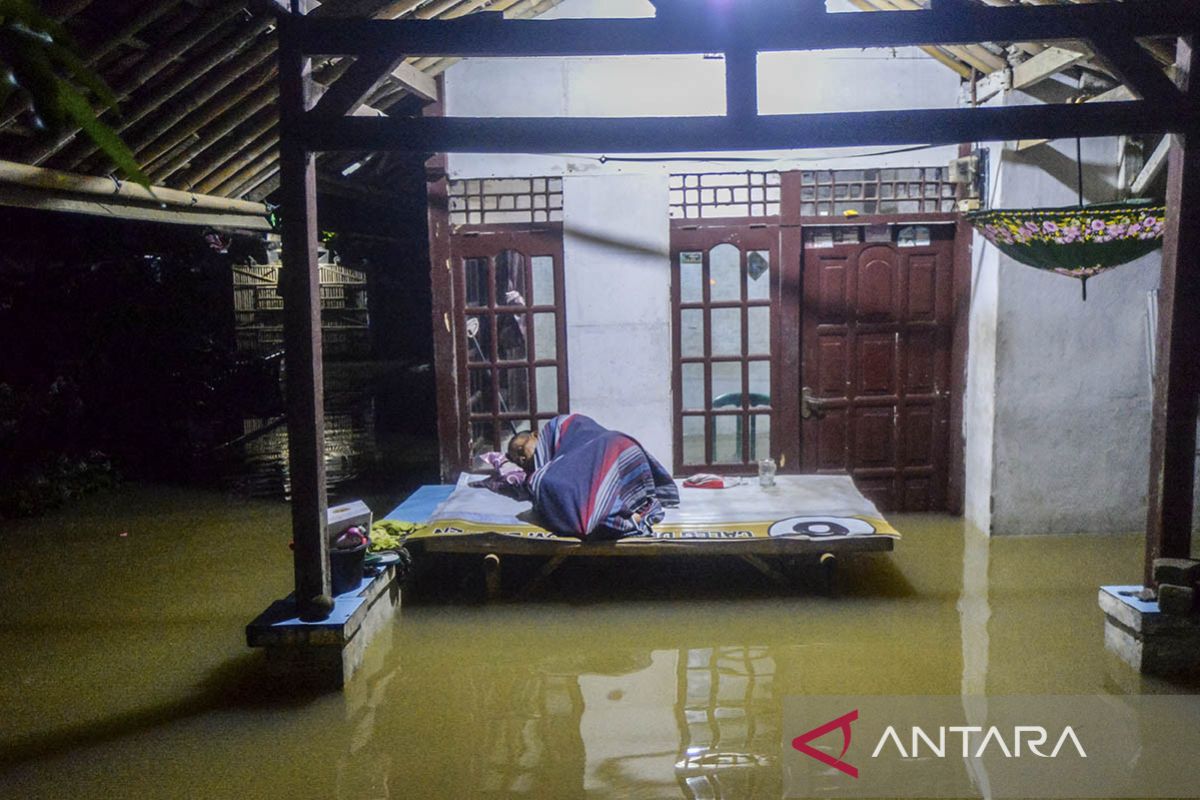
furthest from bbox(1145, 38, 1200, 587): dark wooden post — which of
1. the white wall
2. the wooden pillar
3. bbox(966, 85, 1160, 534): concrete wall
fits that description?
the white wall

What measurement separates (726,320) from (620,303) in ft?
3.61

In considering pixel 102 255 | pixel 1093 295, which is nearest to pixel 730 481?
pixel 1093 295

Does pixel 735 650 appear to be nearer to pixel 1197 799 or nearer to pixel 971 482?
pixel 1197 799

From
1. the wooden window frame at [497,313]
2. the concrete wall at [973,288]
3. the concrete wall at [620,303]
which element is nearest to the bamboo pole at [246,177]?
the concrete wall at [973,288]

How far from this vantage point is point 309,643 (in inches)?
171

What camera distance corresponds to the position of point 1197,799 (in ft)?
10.8

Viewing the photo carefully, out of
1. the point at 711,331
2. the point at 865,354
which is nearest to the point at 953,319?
the point at 865,354

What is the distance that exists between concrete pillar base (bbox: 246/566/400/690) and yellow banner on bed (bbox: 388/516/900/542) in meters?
1.07

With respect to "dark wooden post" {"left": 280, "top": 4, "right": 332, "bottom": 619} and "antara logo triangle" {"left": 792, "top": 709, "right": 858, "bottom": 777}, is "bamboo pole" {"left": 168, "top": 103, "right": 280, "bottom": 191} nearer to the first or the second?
"dark wooden post" {"left": 280, "top": 4, "right": 332, "bottom": 619}

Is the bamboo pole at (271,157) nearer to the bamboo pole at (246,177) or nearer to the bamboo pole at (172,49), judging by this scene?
the bamboo pole at (246,177)

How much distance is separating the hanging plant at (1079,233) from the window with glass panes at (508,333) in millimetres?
3537

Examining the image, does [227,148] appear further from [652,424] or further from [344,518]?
[652,424]

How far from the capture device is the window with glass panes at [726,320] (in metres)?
7.32

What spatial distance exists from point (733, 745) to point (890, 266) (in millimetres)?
4760
